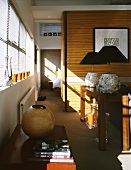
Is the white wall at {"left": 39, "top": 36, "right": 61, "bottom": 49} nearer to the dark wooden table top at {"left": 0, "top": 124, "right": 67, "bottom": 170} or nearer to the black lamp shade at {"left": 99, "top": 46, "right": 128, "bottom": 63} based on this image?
the black lamp shade at {"left": 99, "top": 46, "right": 128, "bottom": 63}

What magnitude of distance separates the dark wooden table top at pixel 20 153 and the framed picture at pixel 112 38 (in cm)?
447

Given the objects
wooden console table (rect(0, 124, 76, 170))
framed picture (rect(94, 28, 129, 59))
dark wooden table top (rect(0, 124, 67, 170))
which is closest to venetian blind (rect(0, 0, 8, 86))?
dark wooden table top (rect(0, 124, 67, 170))

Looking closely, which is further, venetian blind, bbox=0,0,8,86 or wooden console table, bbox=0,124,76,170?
venetian blind, bbox=0,0,8,86

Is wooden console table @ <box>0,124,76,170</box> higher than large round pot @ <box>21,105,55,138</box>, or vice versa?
large round pot @ <box>21,105,55,138</box>

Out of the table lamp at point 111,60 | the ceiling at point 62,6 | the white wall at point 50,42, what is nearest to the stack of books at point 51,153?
the table lamp at point 111,60

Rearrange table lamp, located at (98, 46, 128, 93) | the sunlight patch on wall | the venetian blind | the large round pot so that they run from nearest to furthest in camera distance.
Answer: the large round pot
the venetian blind
table lamp, located at (98, 46, 128, 93)
the sunlight patch on wall

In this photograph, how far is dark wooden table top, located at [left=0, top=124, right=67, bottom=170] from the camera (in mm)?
1454

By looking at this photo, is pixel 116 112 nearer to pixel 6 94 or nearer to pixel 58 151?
pixel 6 94

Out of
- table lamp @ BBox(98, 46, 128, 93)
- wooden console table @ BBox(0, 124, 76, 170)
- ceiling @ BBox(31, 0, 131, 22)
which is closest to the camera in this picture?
wooden console table @ BBox(0, 124, 76, 170)

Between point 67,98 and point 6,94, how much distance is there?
4.00m

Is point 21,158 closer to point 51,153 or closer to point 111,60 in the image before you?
point 51,153

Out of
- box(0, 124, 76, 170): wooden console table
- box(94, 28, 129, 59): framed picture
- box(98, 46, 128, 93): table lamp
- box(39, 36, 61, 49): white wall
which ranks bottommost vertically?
box(0, 124, 76, 170): wooden console table

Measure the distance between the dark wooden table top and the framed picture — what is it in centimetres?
447

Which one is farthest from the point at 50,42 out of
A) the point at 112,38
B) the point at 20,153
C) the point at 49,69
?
the point at 20,153
